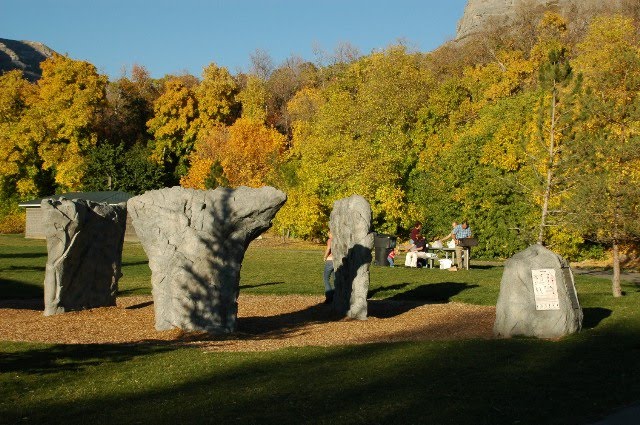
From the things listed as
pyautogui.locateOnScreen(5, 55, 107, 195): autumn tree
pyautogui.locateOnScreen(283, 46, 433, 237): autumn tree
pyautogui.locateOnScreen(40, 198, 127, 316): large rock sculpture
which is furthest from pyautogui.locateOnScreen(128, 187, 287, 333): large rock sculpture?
pyautogui.locateOnScreen(5, 55, 107, 195): autumn tree

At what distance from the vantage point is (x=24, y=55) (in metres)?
181

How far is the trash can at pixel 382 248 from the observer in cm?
3306

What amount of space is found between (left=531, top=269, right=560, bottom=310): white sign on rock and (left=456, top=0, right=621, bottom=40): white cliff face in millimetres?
67144

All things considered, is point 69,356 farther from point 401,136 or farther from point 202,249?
point 401,136

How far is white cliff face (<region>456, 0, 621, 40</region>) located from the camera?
8350 centimetres

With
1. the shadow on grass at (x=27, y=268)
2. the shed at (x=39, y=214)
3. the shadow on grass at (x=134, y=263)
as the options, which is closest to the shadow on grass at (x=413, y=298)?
the shadow on grass at (x=27, y=268)

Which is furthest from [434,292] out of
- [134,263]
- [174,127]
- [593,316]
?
[174,127]

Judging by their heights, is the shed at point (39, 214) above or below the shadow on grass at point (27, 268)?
above

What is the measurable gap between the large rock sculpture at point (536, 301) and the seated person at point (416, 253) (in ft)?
55.8

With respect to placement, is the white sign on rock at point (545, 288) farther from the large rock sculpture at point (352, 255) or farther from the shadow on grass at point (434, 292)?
the shadow on grass at point (434, 292)

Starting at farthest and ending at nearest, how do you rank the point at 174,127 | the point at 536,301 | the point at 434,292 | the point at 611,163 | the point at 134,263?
the point at 174,127
the point at 134,263
the point at 434,292
the point at 611,163
the point at 536,301

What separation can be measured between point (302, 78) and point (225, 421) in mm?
79905

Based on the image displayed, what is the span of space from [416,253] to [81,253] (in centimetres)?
1584

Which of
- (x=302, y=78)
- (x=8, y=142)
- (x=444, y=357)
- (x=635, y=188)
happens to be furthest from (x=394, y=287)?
(x=302, y=78)
